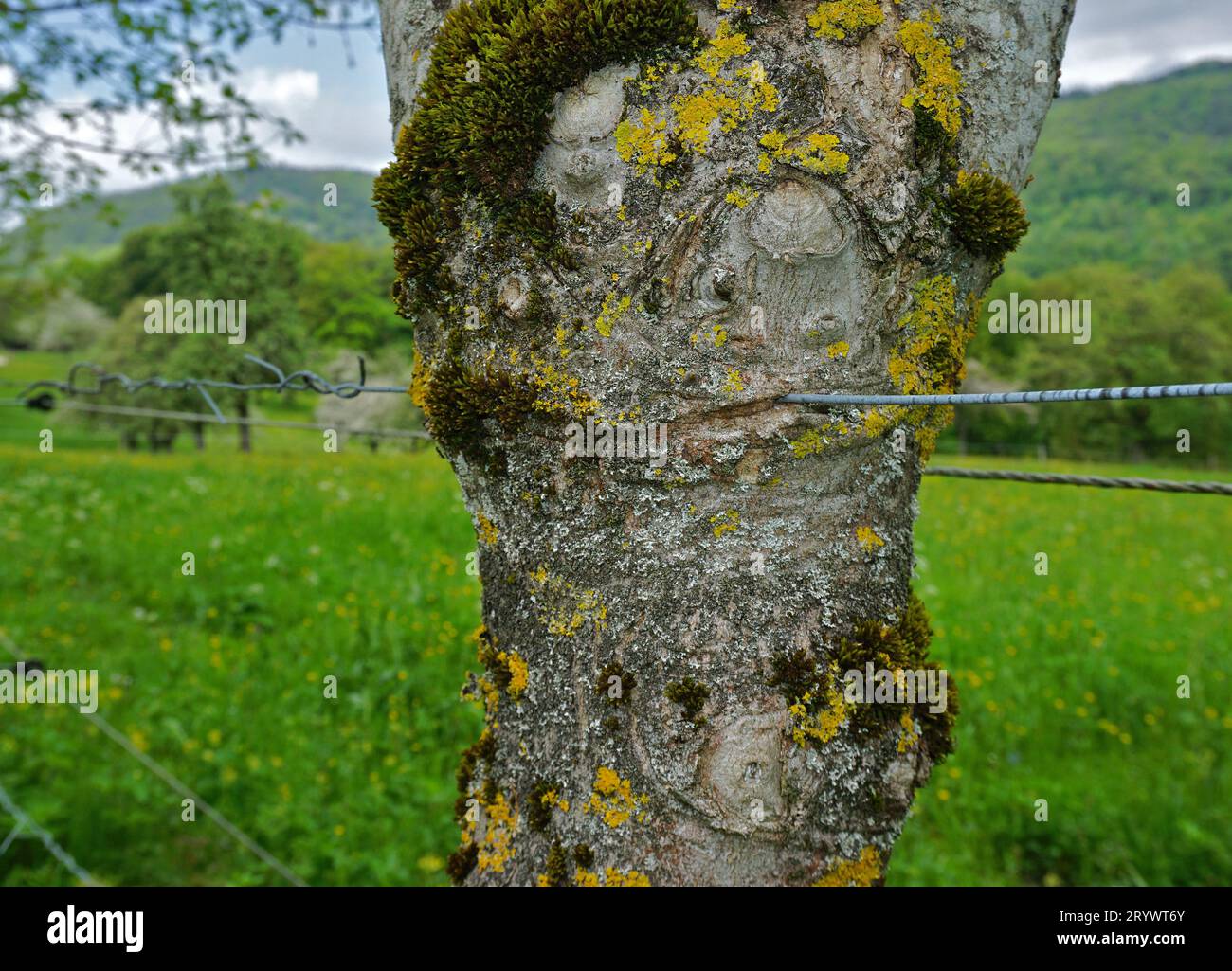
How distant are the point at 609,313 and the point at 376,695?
420cm

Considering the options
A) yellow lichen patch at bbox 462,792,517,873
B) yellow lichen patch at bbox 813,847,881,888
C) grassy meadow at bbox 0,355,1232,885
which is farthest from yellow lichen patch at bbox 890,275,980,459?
grassy meadow at bbox 0,355,1232,885

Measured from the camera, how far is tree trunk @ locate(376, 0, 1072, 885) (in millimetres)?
1300

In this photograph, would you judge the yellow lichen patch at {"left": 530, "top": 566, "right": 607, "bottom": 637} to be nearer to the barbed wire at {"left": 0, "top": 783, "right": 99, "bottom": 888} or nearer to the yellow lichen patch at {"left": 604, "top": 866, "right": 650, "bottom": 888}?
the yellow lichen patch at {"left": 604, "top": 866, "right": 650, "bottom": 888}

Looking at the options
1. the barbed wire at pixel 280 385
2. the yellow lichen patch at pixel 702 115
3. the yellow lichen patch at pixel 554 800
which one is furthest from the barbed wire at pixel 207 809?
the yellow lichen patch at pixel 702 115

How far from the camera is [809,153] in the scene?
129cm

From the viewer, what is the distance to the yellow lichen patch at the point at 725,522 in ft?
4.48

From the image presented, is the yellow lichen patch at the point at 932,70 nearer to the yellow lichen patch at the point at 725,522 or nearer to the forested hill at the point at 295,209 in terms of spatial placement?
the yellow lichen patch at the point at 725,522

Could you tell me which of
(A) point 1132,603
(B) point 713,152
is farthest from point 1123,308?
(B) point 713,152

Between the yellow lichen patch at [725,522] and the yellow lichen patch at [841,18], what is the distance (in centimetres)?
80

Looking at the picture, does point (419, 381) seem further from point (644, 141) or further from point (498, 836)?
point (498, 836)

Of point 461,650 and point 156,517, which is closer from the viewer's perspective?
point 461,650
